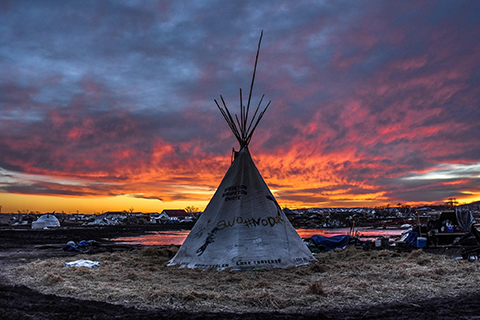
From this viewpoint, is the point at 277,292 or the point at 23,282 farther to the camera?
the point at 23,282

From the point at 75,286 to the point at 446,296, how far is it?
26.6ft

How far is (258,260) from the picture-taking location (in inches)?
404

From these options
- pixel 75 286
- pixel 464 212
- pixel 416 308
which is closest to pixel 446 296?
pixel 416 308

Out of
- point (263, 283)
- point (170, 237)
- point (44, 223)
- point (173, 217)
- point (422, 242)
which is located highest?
point (263, 283)

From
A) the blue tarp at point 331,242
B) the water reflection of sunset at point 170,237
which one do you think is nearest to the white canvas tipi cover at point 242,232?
the blue tarp at point 331,242

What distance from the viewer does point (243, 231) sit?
36.0ft

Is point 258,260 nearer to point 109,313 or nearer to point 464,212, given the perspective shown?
point 109,313

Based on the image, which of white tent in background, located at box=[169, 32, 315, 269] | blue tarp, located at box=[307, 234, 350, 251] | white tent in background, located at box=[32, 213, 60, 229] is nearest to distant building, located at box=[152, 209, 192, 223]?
white tent in background, located at box=[32, 213, 60, 229]

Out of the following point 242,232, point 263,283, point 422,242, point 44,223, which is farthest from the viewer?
point 44,223

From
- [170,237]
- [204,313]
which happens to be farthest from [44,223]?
[204,313]

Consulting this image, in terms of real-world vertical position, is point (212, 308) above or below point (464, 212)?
below

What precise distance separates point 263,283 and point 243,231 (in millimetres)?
3043

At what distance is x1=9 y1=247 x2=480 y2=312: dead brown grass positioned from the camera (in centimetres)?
676

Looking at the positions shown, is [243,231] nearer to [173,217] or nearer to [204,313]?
[204,313]
